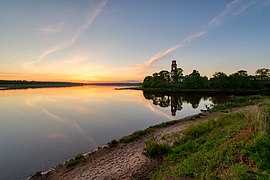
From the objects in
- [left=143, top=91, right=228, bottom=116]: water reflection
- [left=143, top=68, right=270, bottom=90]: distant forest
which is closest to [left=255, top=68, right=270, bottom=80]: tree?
[left=143, top=68, right=270, bottom=90]: distant forest

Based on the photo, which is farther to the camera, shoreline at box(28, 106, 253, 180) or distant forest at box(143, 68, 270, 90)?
distant forest at box(143, 68, 270, 90)

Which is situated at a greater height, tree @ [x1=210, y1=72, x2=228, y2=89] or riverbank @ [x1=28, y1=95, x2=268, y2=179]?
tree @ [x1=210, y1=72, x2=228, y2=89]

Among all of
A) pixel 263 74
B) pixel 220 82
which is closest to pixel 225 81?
pixel 220 82

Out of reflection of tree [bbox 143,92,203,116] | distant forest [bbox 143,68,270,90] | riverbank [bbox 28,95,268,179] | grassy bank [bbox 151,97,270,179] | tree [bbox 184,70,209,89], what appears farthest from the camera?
tree [bbox 184,70,209,89]

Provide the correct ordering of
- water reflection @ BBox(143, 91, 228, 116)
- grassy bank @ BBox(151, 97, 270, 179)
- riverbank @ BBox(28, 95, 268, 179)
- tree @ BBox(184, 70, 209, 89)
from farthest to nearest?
tree @ BBox(184, 70, 209, 89)
water reflection @ BBox(143, 91, 228, 116)
riverbank @ BBox(28, 95, 268, 179)
grassy bank @ BBox(151, 97, 270, 179)

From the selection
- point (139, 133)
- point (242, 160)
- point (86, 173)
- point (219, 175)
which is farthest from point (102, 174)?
point (139, 133)

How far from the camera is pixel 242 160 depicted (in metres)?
6.36

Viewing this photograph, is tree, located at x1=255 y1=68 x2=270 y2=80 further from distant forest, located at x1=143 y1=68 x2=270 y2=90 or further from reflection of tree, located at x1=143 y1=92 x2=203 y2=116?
reflection of tree, located at x1=143 y1=92 x2=203 y2=116

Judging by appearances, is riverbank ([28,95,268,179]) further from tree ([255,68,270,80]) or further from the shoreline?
tree ([255,68,270,80])

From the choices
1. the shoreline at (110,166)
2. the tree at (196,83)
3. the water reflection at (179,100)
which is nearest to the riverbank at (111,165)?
the shoreline at (110,166)

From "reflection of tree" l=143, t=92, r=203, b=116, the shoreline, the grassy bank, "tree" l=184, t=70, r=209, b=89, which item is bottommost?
"reflection of tree" l=143, t=92, r=203, b=116

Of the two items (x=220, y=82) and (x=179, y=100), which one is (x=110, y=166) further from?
(x=220, y=82)

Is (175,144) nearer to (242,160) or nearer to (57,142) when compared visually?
(242,160)

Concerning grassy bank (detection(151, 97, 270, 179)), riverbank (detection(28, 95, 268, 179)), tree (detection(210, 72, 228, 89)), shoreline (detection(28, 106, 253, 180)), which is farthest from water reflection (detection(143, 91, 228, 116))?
tree (detection(210, 72, 228, 89))
